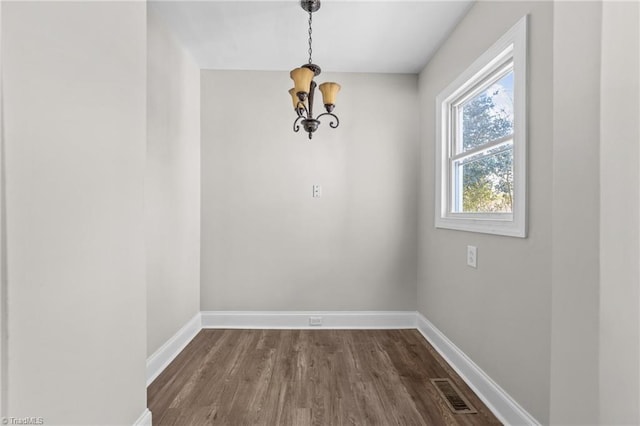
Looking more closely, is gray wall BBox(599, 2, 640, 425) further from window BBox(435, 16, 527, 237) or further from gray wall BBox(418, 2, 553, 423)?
window BBox(435, 16, 527, 237)

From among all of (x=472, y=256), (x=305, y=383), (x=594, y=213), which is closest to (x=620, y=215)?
(x=594, y=213)

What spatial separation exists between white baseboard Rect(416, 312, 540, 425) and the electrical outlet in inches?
24.7

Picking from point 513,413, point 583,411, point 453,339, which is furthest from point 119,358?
point 453,339

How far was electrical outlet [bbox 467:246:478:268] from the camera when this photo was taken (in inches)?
76.4

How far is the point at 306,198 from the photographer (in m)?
2.95

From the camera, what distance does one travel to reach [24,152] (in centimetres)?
84

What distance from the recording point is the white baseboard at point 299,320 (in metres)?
2.91

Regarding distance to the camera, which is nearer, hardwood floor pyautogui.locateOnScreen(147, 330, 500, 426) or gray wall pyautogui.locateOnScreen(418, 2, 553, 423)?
gray wall pyautogui.locateOnScreen(418, 2, 553, 423)

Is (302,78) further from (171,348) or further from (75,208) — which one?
(171,348)

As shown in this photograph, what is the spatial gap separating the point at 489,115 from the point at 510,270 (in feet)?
3.33

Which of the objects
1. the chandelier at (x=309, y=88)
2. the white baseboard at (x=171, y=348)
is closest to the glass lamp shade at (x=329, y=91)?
the chandelier at (x=309, y=88)

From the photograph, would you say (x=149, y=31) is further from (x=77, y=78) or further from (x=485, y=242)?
(x=485, y=242)

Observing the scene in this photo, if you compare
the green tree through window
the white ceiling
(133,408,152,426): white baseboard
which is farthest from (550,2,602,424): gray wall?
(133,408,152,426): white baseboard

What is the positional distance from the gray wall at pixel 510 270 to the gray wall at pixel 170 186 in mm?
2109
